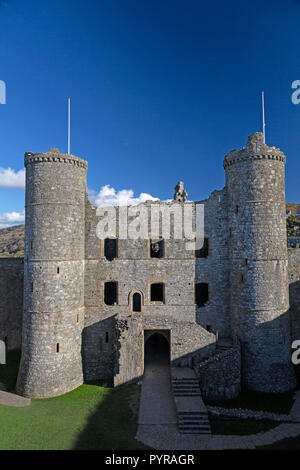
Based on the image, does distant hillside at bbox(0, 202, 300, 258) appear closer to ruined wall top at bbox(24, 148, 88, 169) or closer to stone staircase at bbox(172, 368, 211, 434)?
ruined wall top at bbox(24, 148, 88, 169)

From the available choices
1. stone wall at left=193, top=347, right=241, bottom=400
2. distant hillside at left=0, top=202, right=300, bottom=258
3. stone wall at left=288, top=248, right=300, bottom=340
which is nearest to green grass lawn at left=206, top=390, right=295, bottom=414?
stone wall at left=193, top=347, right=241, bottom=400

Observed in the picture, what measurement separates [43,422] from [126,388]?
5062 mm

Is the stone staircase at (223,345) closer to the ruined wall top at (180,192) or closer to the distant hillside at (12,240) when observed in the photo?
the ruined wall top at (180,192)

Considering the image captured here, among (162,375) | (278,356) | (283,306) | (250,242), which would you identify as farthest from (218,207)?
(162,375)

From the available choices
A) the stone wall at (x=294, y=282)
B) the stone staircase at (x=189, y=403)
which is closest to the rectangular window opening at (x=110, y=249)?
the stone staircase at (x=189, y=403)

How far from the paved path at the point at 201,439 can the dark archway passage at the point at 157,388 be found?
2.06ft

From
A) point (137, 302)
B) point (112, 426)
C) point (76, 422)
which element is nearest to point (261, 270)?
point (137, 302)

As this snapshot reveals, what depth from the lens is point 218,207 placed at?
830 inches

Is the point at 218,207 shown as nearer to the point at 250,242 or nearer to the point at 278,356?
the point at 250,242

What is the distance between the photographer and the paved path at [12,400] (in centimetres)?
1712

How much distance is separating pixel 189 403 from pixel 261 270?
8647mm

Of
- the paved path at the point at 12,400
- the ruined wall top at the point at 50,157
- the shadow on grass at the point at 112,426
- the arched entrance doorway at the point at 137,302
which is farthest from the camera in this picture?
the arched entrance doorway at the point at 137,302
